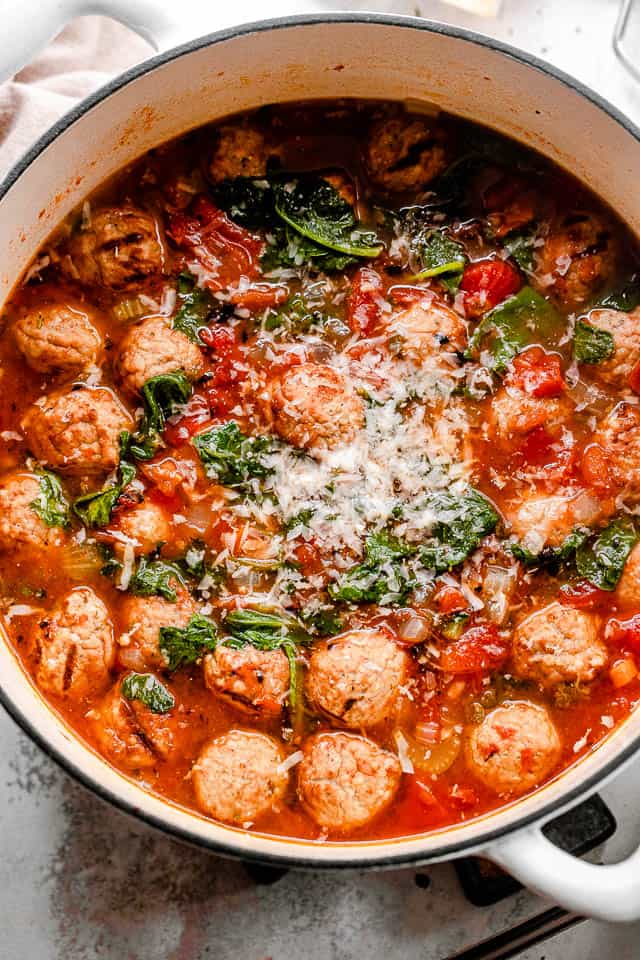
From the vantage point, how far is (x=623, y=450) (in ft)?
14.3

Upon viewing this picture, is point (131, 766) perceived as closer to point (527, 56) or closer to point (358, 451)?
point (358, 451)

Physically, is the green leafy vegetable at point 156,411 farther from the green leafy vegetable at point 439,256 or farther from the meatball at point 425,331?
the green leafy vegetable at point 439,256

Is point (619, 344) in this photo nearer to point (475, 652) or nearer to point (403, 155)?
point (403, 155)

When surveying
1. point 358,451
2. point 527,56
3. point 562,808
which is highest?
point 527,56

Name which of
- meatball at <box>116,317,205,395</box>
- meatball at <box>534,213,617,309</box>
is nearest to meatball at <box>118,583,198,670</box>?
meatball at <box>116,317,205,395</box>

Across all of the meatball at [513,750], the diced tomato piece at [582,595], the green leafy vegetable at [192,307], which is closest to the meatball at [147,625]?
the green leafy vegetable at [192,307]

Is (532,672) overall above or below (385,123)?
below

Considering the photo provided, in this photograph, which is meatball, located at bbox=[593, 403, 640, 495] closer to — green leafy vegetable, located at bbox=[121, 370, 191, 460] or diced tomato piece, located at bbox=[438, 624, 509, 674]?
diced tomato piece, located at bbox=[438, 624, 509, 674]

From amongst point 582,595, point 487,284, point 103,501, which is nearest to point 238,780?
point 103,501

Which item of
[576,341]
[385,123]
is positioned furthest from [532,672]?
[385,123]

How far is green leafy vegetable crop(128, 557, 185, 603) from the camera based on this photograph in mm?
4277

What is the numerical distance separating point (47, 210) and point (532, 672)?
2749 mm

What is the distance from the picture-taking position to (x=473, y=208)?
178 inches

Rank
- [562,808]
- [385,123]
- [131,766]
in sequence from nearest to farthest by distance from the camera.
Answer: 1. [562,808]
2. [131,766]
3. [385,123]
